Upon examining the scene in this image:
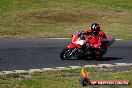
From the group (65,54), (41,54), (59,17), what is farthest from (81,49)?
(59,17)

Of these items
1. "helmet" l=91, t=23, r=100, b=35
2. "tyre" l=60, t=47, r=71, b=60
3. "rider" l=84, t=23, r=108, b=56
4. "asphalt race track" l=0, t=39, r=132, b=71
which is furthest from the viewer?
"rider" l=84, t=23, r=108, b=56

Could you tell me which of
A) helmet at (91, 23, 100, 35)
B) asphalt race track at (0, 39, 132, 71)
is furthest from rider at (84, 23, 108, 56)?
asphalt race track at (0, 39, 132, 71)

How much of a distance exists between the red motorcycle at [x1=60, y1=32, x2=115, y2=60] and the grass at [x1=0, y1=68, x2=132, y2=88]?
2751 mm

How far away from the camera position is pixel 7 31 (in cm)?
3070

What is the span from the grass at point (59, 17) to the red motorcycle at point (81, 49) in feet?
28.7

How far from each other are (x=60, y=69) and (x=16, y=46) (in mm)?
7146

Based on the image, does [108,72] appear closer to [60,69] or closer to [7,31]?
[60,69]

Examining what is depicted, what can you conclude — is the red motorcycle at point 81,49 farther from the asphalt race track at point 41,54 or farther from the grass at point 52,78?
the grass at point 52,78

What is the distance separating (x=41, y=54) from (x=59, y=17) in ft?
68.0

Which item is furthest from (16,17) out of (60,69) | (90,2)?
(60,69)

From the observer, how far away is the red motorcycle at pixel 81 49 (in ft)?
62.5

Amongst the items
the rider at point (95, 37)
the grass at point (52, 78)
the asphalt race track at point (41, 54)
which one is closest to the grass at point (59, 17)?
the asphalt race track at point (41, 54)

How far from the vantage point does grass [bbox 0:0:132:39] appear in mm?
31219

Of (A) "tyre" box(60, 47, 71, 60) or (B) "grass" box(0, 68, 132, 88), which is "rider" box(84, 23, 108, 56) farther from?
(B) "grass" box(0, 68, 132, 88)
